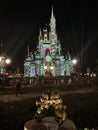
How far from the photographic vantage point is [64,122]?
5.88 metres

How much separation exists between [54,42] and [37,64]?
16.2m

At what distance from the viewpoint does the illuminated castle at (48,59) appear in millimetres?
88644

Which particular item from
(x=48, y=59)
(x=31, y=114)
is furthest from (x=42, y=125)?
(x=48, y=59)

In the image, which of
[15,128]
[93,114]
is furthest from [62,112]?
[93,114]

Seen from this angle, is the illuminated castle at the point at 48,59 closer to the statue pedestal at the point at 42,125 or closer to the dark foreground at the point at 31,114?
the dark foreground at the point at 31,114

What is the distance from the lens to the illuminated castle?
88644 mm

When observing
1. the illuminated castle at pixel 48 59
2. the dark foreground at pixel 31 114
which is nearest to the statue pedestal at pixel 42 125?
the dark foreground at pixel 31 114

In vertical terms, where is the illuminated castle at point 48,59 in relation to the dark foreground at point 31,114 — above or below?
above

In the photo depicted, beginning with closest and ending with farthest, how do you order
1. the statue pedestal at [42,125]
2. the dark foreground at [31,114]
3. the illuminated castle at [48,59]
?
1. the statue pedestal at [42,125]
2. the dark foreground at [31,114]
3. the illuminated castle at [48,59]

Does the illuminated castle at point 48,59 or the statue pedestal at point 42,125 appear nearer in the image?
the statue pedestal at point 42,125

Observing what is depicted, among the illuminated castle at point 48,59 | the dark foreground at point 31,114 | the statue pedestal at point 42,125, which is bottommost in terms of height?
the dark foreground at point 31,114

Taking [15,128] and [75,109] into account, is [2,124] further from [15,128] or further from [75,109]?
[75,109]

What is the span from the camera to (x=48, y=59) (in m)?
90.3

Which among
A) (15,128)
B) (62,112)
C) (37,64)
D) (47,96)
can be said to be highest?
(37,64)
